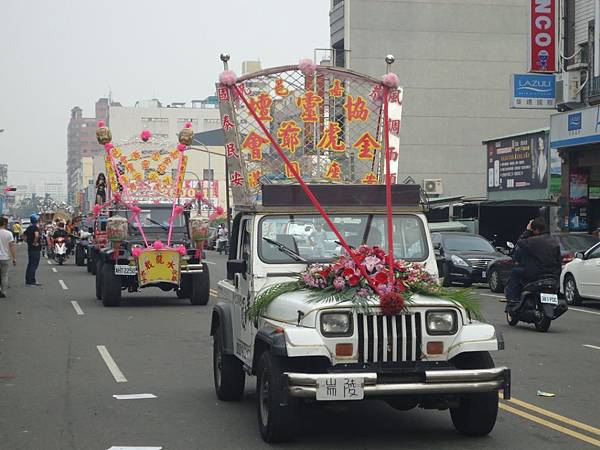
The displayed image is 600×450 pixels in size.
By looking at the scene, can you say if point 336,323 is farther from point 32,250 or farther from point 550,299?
point 32,250

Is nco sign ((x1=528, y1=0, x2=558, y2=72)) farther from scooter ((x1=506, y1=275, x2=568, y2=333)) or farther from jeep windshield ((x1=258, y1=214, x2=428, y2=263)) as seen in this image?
jeep windshield ((x1=258, y1=214, x2=428, y2=263))

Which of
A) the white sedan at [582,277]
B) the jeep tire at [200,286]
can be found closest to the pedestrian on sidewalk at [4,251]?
the jeep tire at [200,286]

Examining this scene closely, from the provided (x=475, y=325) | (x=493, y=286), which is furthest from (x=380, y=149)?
(x=493, y=286)

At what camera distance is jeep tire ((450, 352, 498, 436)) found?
7.88m

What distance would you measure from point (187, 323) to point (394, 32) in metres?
48.2

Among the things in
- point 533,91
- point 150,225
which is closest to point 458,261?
point 150,225

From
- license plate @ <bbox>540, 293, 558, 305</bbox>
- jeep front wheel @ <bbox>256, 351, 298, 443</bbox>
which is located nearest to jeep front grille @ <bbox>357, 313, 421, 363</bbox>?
jeep front wheel @ <bbox>256, 351, 298, 443</bbox>

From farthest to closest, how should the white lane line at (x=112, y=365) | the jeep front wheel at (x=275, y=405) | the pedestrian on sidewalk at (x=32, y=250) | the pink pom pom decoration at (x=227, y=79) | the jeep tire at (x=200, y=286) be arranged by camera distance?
the pedestrian on sidewalk at (x=32, y=250) → the jeep tire at (x=200, y=286) → the white lane line at (x=112, y=365) → the pink pom pom decoration at (x=227, y=79) → the jeep front wheel at (x=275, y=405)

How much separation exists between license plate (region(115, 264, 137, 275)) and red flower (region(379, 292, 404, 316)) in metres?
14.0

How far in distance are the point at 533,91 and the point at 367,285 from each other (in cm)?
2750

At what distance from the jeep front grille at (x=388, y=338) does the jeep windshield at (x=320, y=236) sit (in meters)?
1.32

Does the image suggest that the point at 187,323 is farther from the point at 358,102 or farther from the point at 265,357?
the point at 265,357

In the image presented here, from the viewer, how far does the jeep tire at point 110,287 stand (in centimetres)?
2105

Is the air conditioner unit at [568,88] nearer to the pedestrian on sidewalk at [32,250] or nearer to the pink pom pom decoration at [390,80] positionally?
the pedestrian on sidewalk at [32,250]
